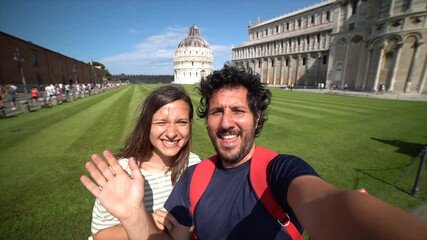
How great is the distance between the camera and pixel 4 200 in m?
4.02

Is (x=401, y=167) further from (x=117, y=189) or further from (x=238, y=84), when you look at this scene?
(x=117, y=189)

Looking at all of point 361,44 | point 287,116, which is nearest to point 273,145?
point 287,116

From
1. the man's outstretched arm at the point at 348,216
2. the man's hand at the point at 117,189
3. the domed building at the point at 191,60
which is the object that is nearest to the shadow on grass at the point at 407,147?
the man's outstretched arm at the point at 348,216

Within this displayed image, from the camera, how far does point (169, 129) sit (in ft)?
7.93

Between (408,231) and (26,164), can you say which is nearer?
(408,231)

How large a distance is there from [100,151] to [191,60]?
340 ft

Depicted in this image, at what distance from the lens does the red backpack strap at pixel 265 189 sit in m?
1.45

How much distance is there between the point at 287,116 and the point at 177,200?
11.5 m

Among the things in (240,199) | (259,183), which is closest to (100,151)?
(240,199)

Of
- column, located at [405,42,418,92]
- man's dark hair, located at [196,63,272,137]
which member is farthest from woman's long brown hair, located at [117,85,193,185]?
column, located at [405,42,418,92]

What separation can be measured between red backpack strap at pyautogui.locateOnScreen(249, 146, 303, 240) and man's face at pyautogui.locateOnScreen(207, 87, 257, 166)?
20 centimetres

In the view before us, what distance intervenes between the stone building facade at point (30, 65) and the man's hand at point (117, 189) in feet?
81.3

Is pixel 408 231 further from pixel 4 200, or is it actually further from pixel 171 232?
pixel 4 200

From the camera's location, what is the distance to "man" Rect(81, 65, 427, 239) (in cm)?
86
